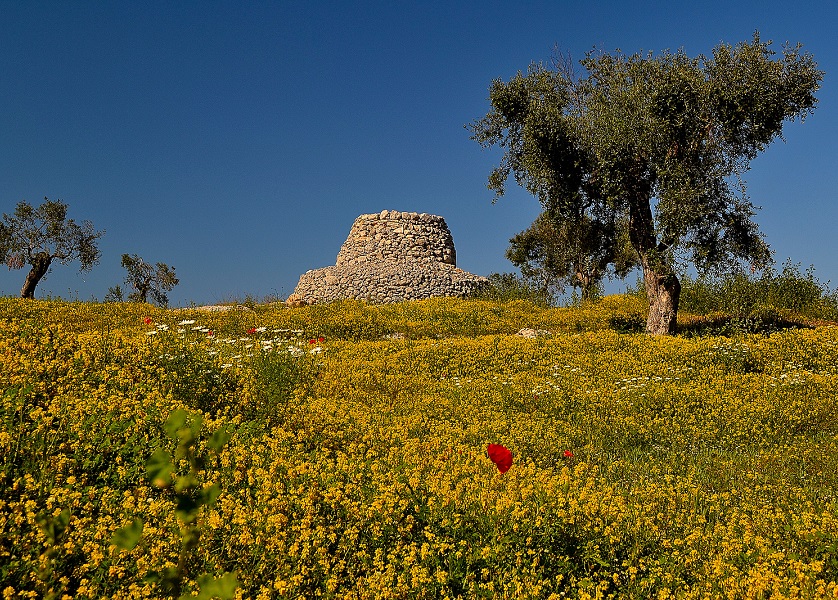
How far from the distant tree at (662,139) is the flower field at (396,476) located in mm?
6886

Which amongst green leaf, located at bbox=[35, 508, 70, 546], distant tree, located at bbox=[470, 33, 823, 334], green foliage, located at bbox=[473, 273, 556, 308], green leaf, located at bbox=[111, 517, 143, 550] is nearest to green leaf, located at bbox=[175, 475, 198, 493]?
green leaf, located at bbox=[111, 517, 143, 550]

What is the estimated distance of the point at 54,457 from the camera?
5.99 meters

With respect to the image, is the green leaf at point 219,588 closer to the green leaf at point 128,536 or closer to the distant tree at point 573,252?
the green leaf at point 128,536

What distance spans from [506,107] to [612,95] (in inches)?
Answer: 138

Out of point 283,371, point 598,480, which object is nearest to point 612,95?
point 283,371

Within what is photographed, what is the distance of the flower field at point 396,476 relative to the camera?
4.62m

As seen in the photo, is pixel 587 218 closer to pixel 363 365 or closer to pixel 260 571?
pixel 363 365

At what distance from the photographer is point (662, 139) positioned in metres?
19.3

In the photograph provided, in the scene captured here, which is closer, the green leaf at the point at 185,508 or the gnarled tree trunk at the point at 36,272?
the green leaf at the point at 185,508

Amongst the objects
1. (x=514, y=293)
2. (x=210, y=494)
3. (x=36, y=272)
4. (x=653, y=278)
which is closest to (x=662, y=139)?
(x=653, y=278)

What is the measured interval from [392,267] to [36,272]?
19719mm

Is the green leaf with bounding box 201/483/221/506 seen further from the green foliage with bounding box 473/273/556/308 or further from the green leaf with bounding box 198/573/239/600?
the green foliage with bounding box 473/273/556/308

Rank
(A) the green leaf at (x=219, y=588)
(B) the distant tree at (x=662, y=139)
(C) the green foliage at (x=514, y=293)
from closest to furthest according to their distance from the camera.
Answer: (A) the green leaf at (x=219, y=588)
(B) the distant tree at (x=662, y=139)
(C) the green foliage at (x=514, y=293)

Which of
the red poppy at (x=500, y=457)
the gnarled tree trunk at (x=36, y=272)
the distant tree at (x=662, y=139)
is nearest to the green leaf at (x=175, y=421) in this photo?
the red poppy at (x=500, y=457)
